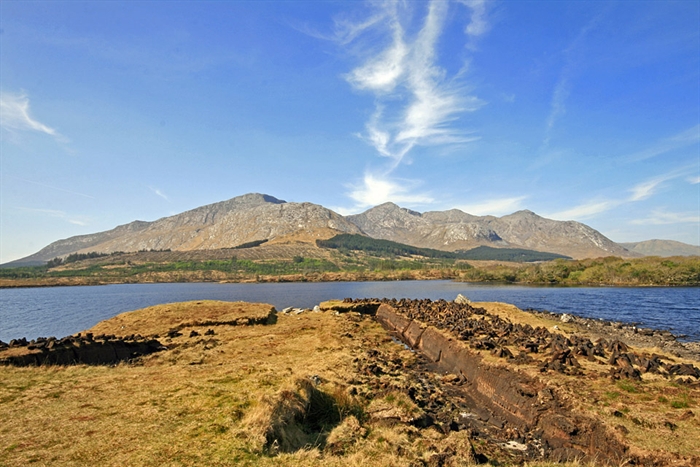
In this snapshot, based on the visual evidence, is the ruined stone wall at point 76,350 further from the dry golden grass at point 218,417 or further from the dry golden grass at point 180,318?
the dry golden grass at point 180,318

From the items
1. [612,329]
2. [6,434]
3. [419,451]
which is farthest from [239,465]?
[612,329]

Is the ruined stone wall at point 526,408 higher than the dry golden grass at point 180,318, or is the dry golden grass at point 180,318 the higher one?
the dry golden grass at point 180,318

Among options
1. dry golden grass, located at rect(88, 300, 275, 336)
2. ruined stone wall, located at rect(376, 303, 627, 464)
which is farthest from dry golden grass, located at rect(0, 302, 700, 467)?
dry golden grass, located at rect(88, 300, 275, 336)

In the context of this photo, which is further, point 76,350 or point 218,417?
point 76,350

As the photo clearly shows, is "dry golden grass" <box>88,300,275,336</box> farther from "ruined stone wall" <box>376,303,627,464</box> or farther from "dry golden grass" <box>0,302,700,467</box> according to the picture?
"ruined stone wall" <box>376,303,627,464</box>

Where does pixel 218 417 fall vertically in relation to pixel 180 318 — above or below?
above

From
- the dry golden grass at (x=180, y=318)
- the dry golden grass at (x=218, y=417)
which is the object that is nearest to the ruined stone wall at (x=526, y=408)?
the dry golden grass at (x=218, y=417)

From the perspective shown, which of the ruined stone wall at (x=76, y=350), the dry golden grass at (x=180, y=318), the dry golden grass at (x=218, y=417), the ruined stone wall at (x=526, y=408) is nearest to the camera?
the dry golden grass at (x=218, y=417)

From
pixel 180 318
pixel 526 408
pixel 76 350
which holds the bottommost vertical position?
pixel 526 408

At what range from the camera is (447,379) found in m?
24.9

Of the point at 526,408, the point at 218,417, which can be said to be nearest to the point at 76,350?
the point at 218,417

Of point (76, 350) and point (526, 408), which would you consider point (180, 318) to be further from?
point (526, 408)

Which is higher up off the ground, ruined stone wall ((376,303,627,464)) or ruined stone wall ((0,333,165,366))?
ruined stone wall ((0,333,165,366))

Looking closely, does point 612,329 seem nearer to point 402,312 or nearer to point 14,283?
point 402,312
